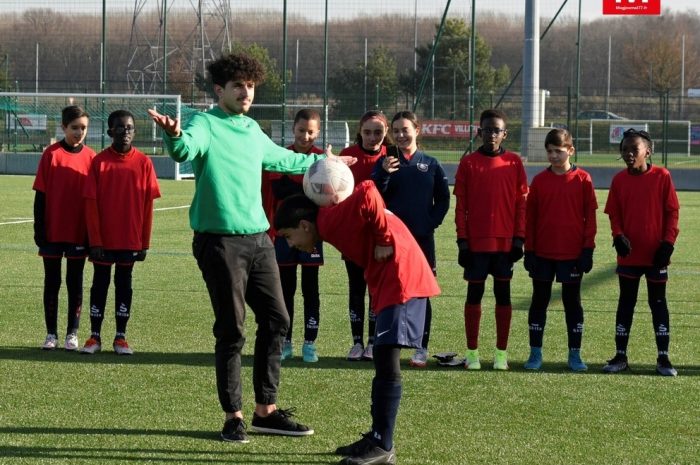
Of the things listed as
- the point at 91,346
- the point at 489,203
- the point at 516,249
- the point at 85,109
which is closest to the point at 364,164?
the point at 489,203

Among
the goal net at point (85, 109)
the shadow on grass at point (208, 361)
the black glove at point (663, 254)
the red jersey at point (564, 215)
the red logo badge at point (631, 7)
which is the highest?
the red logo badge at point (631, 7)

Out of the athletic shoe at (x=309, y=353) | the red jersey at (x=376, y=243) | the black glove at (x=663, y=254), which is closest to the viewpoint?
the red jersey at (x=376, y=243)

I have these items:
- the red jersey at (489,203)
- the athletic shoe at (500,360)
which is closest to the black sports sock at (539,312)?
the athletic shoe at (500,360)

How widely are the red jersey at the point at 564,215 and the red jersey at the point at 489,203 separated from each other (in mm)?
134

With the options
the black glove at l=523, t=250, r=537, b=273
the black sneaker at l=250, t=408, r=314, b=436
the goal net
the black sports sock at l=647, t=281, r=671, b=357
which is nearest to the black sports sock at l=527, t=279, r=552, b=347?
the black glove at l=523, t=250, r=537, b=273

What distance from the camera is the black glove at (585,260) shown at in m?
7.29

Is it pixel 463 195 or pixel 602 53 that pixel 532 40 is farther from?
pixel 602 53

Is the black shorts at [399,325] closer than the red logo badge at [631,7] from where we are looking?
Yes

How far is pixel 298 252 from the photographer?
757cm

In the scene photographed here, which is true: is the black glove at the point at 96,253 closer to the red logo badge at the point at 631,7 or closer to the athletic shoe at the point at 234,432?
the athletic shoe at the point at 234,432

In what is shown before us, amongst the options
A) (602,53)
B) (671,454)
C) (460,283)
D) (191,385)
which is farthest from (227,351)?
(602,53)

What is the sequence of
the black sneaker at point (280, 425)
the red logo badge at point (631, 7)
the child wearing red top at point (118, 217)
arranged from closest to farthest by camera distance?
the black sneaker at point (280, 425) < the child wearing red top at point (118, 217) < the red logo badge at point (631, 7)

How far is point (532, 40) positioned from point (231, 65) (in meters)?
28.0

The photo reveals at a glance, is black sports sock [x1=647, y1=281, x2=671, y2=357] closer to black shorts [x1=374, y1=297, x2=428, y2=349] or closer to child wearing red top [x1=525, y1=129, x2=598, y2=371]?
child wearing red top [x1=525, y1=129, x2=598, y2=371]
